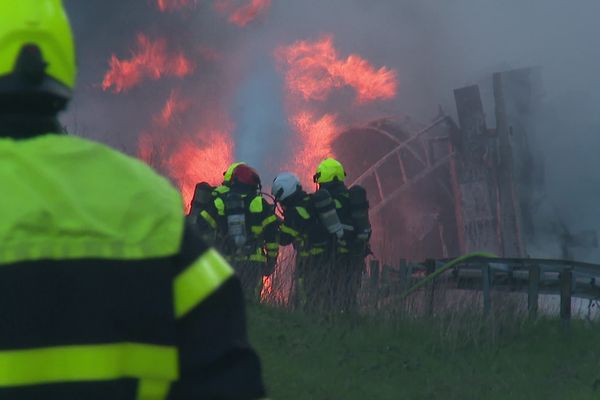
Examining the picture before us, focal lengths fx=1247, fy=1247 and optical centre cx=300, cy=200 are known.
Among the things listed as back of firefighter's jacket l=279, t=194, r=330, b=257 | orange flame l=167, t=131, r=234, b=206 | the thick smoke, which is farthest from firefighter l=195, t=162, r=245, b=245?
the thick smoke

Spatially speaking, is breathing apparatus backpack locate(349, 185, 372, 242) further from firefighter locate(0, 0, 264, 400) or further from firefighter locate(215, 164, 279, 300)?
firefighter locate(0, 0, 264, 400)

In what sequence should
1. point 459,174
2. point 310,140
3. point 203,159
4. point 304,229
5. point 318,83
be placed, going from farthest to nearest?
point 318,83 < point 310,140 < point 203,159 < point 459,174 < point 304,229

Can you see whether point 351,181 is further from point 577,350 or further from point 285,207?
point 577,350

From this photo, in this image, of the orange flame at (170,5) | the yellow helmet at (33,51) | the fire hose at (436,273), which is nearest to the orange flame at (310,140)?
the orange flame at (170,5)

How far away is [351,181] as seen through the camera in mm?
20281

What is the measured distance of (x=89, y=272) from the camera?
76.6 inches

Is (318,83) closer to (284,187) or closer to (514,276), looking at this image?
(284,187)

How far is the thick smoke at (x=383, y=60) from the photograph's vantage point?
20.6m

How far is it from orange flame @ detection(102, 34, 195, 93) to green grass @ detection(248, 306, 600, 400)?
44.9 feet

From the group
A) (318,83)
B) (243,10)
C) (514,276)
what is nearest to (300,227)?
(514,276)

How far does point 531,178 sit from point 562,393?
11.8m

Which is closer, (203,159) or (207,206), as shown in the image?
(207,206)

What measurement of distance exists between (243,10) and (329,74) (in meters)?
2.42

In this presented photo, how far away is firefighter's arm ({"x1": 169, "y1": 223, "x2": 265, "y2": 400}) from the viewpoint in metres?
2.01
